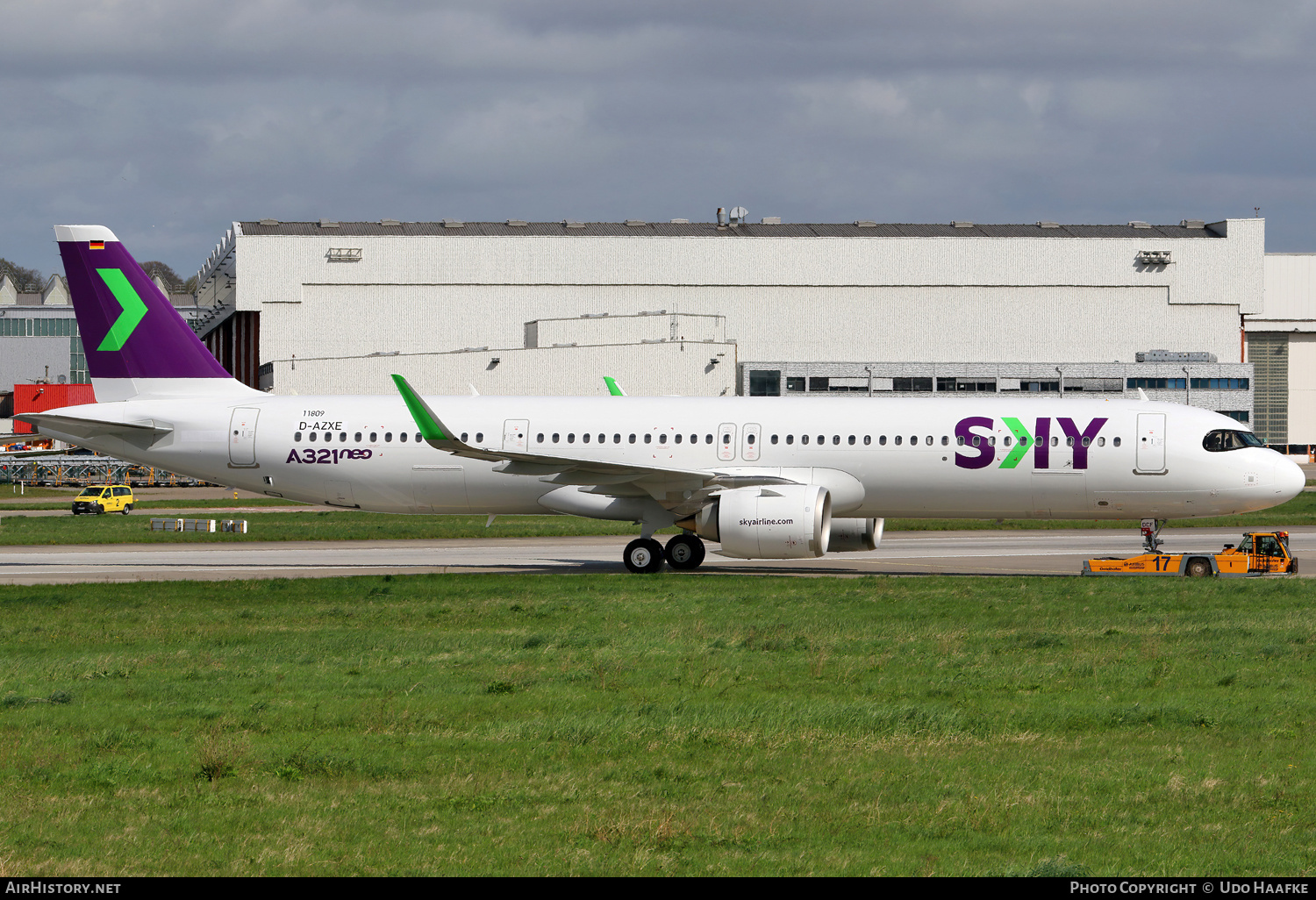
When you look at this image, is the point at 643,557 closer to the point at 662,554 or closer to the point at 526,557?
the point at 662,554

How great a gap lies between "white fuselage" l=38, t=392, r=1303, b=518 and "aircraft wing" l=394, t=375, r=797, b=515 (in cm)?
98

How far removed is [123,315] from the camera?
33.3m

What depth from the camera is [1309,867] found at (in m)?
8.84

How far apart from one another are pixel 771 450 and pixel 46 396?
302 feet

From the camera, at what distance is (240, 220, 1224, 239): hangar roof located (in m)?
106

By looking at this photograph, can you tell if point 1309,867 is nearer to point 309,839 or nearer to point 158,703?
point 309,839

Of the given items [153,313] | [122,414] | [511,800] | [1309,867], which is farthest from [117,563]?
[1309,867]

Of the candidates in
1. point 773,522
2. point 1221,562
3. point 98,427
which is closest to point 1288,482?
point 1221,562

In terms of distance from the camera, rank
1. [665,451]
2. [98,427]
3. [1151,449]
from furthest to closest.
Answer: [98,427] < [665,451] < [1151,449]

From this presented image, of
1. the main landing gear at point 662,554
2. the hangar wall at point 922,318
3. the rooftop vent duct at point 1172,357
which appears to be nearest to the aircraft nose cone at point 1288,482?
the main landing gear at point 662,554

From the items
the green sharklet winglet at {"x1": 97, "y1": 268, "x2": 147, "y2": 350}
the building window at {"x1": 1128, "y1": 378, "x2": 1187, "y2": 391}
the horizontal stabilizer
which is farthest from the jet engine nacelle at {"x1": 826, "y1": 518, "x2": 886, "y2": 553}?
the building window at {"x1": 1128, "y1": 378, "x2": 1187, "y2": 391}

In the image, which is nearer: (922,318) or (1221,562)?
(1221,562)

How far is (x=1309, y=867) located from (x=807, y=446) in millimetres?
22342

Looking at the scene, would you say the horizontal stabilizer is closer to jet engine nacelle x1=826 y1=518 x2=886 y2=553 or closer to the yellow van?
jet engine nacelle x1=826 y1=518 x2=886 y2=553
